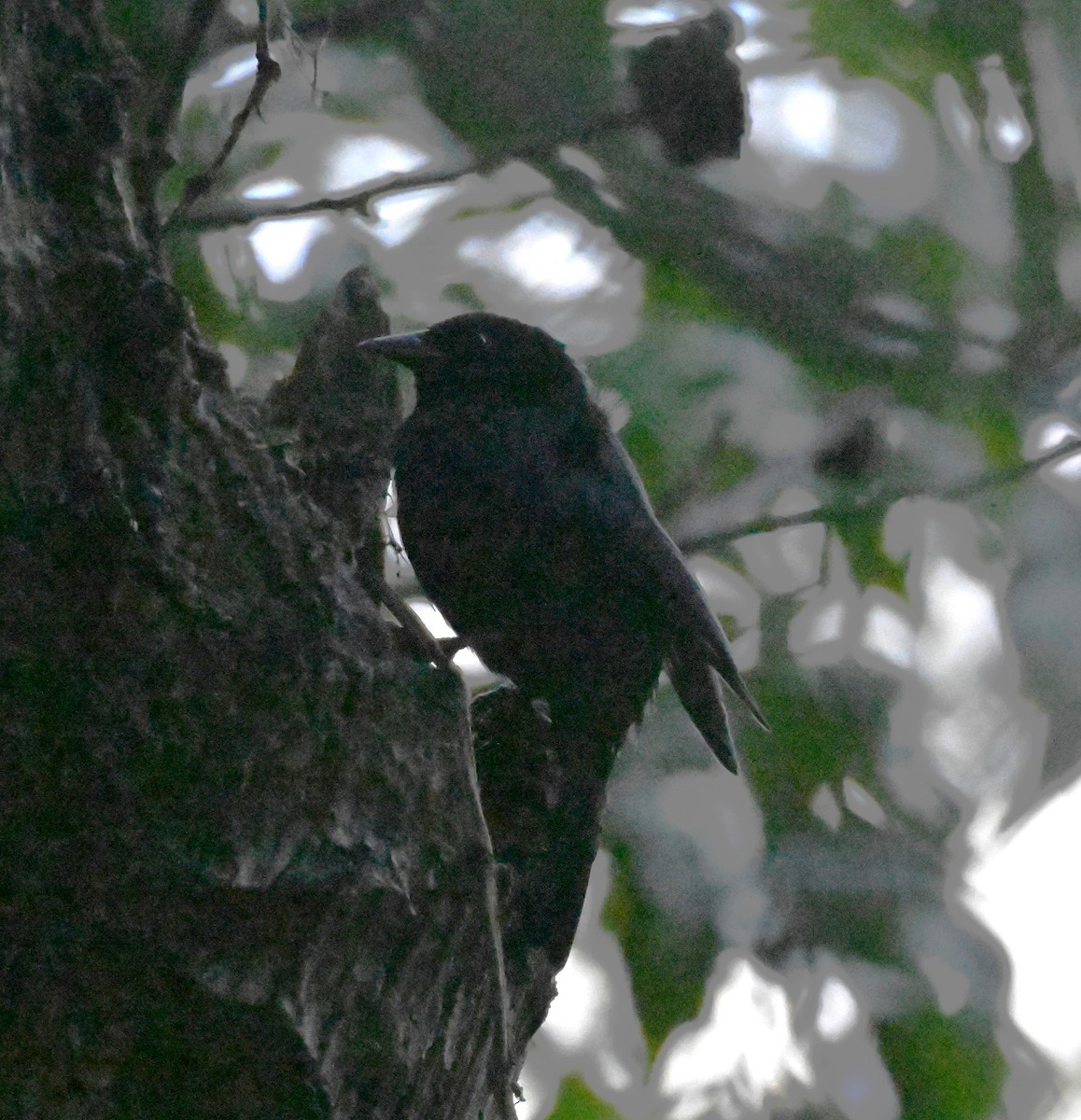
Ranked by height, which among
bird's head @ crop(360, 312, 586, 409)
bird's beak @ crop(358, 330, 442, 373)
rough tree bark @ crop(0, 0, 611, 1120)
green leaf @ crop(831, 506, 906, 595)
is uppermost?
rough tree bark @ crop(0, 0, 611, 1120)

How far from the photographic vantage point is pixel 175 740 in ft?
6.46

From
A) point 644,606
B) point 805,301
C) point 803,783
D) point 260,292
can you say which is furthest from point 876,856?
point 260,292

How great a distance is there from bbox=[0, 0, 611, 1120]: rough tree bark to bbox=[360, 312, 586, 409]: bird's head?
1.32m

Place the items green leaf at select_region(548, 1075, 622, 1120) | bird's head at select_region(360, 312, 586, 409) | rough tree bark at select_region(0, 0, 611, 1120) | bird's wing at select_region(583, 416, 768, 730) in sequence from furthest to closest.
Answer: green leaf at select_region(548, 1075, 622, 1120), bird's head at select_region(360, 312, 586, 409), bird's wing at select_region(583, 416, 768, 730), rough tree bark at select_region(0, 0, 611, 1120)

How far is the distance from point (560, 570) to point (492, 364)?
71 cm

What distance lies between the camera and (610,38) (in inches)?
134

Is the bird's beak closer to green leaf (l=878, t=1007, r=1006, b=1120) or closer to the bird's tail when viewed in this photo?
the bird's tail

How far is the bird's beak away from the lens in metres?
3.31

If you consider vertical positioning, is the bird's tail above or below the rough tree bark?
below

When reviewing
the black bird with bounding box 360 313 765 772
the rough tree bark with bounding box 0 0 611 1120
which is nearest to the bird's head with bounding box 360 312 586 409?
the black bird with bounding box 360 313 765 772

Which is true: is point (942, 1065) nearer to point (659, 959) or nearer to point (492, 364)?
point (659, 959)

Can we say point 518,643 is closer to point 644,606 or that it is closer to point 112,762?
point 644,606

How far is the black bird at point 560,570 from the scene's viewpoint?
10.6 ft

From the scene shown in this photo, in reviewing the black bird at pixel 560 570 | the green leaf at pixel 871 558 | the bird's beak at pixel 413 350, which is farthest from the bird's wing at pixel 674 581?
the green leaf at pixel 871 558
